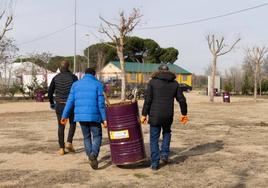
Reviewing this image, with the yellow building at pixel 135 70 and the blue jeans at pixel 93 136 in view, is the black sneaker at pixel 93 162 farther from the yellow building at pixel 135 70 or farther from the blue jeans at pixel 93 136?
the yellow building at pixel 135 70

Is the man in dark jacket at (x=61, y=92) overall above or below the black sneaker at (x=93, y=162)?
above

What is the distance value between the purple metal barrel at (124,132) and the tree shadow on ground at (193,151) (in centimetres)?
103

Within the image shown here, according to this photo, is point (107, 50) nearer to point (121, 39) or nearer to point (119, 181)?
point (121, 39)

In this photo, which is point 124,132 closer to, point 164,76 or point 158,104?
point 158,104

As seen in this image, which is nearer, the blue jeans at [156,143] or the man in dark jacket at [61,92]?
the blue jeans at [156,143]

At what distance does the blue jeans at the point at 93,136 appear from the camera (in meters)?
8.32

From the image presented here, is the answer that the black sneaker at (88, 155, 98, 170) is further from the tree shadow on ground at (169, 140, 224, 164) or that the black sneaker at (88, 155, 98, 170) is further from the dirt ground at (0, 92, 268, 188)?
the tree shadow on ground at (169, 140, 224, 164)

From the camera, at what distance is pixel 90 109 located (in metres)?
8.33

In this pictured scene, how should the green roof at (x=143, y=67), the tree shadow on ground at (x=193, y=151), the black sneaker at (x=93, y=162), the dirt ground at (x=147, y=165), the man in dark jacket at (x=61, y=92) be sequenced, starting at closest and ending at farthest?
the dirt ground at (x=147, y=165) → the black sneaker at (x=93, y=162) → the tree shadow on ground at (x=193, y=151) → the man in dark jacket at (x=61, y=92) → the green roof at (x=143, y=67)

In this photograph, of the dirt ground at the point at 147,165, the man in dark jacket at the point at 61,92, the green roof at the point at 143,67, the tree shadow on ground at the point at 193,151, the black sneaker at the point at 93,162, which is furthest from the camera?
the green roof at the point at 143,67

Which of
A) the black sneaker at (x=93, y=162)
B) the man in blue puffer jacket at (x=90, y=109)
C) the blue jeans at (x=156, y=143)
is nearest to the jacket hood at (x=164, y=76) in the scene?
the blue jeans at (x=156, y=143)

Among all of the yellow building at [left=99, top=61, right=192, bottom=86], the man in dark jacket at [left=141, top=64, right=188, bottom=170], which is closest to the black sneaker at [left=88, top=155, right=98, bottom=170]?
the man in dark jacket at [left=141, top=64, right=188, bottom=170]

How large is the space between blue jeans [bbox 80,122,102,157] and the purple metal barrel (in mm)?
236

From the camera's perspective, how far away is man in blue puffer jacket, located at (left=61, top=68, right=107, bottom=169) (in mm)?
8328
